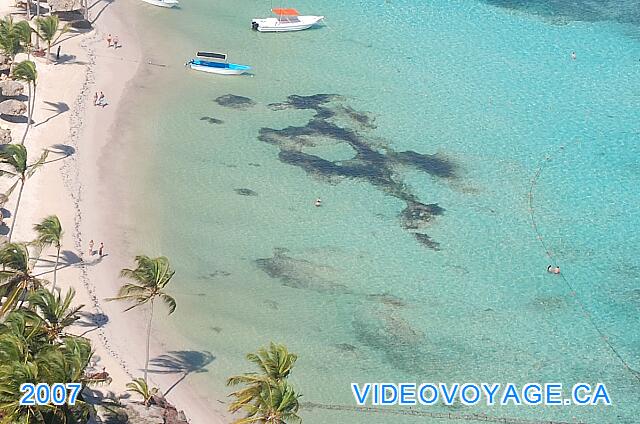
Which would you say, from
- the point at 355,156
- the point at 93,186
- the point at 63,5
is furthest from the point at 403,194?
the point at 63,5

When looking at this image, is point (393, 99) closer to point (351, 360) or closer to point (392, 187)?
point (392, 187)

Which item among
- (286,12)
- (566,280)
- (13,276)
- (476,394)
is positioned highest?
(286,12)

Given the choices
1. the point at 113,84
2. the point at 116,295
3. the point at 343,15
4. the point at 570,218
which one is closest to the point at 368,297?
the point at 116,295

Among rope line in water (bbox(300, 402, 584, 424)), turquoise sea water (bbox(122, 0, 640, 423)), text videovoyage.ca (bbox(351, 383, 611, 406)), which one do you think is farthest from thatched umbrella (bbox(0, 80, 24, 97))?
rope line in water (bbox(300, 402, 584, 424))

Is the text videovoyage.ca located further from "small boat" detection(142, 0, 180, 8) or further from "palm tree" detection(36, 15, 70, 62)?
"small boat" detection(142, 0, 180, 8)

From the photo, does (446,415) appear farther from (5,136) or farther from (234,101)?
(234,101)

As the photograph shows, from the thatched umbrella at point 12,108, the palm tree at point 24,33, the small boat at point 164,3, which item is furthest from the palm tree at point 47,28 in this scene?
the small boat at point 164,3
